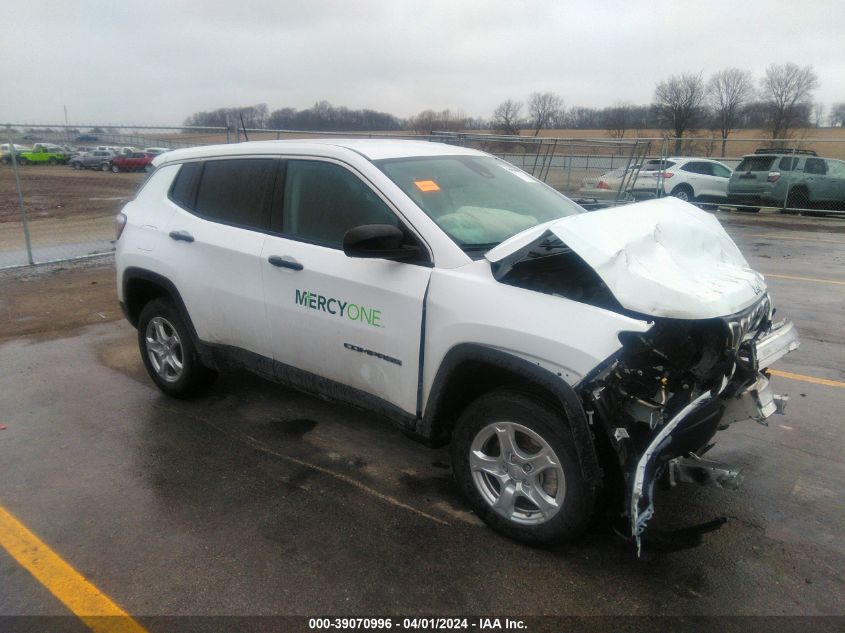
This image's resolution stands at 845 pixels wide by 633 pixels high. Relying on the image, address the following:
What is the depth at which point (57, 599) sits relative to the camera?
275cm

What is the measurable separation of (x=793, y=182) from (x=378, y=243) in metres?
18.2

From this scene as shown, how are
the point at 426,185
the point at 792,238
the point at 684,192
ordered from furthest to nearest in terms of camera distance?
the point at 684,192, the point at 792,238, the point at 426,185

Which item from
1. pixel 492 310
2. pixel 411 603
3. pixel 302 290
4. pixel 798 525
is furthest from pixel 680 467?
pixel 302 290

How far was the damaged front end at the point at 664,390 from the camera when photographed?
257cm

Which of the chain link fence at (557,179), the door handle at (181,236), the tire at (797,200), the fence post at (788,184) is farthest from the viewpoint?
the tire at (797,200)

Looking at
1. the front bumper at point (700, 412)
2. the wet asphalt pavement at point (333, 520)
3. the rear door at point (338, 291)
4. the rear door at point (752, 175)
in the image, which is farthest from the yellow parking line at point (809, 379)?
the rear door at point (752, 175)

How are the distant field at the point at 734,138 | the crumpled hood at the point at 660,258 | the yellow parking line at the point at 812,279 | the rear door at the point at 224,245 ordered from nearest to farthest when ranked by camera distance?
the crumpled hood at the point at 660,258 → the rear door at the point at 224,245 → the yellow parking line at the point at 812,279 → the distant field at the point at 734,138

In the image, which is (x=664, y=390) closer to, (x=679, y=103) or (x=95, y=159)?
(x=95, y=159)

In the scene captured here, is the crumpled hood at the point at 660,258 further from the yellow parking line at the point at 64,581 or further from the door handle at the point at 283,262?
the yellow parking line at the point at 64,581

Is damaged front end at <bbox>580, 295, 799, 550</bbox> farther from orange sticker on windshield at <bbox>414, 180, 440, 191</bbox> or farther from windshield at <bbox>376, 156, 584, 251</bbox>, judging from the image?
orange sticker on windshield at <bbox>414, 180, 440, 191</bbox>

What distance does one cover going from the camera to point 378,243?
309 cm

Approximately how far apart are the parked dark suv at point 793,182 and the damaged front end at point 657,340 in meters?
16.9

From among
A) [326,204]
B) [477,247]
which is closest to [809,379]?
[477,247]

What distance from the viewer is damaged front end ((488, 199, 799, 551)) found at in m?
2.60
